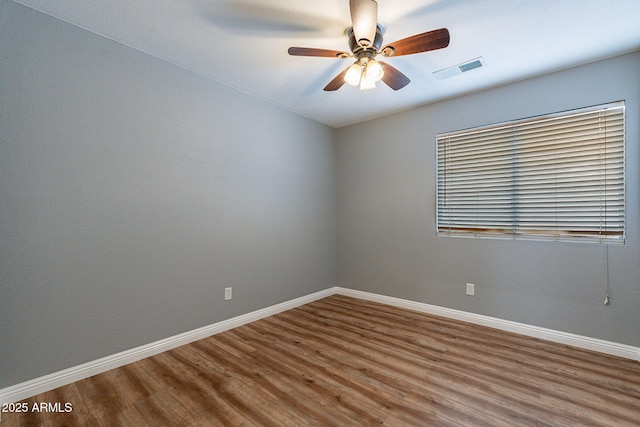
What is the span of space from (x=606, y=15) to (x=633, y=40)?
1.77 feet

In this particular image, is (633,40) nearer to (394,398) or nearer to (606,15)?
(606,15)

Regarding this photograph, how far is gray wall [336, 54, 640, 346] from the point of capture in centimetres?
232

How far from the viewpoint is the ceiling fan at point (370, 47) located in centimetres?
160

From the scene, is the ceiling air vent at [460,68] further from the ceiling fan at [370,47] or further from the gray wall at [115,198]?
the gray wall at [115,198]

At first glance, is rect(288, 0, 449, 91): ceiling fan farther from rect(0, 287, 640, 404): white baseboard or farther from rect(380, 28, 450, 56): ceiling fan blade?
rect(0, 287, 640, 404): white baseboard

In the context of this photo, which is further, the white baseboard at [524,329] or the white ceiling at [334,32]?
the white baseboard at [524,329]

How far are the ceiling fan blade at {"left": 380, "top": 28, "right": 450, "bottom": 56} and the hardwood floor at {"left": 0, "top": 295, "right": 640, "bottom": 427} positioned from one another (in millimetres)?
2215

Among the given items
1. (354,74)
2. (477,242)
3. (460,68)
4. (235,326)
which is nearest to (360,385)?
(235,326)

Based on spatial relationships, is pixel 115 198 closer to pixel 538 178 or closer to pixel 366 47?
pixel 366 47

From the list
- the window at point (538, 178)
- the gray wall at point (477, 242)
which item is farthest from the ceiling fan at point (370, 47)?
the window at point (538, 178)

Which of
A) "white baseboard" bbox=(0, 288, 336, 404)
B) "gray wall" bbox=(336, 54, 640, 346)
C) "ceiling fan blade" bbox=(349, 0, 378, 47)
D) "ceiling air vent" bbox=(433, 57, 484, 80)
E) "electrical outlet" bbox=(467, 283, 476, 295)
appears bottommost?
"white baseboard" bbox=(0, 288, 336, 404)

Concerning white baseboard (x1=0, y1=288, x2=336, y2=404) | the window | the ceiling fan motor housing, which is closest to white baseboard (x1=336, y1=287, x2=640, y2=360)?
the window

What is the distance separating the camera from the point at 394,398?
5.84 feet

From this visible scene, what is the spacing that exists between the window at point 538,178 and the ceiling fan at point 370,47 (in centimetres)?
148
